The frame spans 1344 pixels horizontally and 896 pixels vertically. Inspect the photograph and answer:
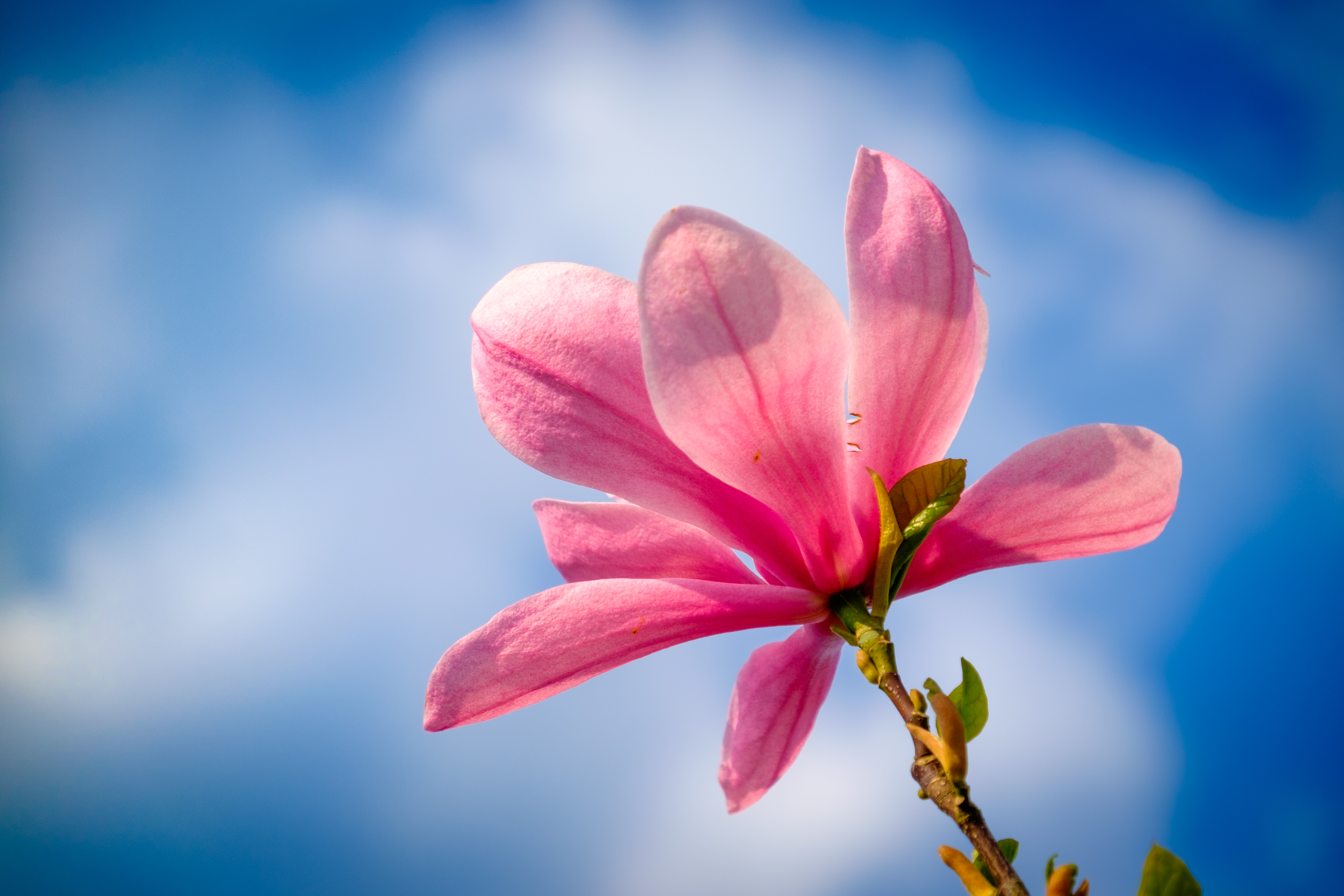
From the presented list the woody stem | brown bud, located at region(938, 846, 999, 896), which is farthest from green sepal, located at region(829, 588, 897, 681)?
brown bud, located at region(938, 846, 999, 896)

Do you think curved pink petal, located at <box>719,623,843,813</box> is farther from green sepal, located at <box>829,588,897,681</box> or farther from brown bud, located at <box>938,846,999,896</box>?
brown bud, located at <box>938,846,999,896</box>

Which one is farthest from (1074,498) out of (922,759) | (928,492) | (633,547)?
(633,547)

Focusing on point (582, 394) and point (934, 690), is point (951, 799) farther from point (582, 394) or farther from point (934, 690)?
point (582, 394)

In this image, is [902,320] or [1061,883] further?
[902,320]

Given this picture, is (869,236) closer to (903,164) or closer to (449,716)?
(903,164)

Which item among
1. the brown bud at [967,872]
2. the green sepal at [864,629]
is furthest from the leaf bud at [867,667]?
the brown bud at [967,872]
